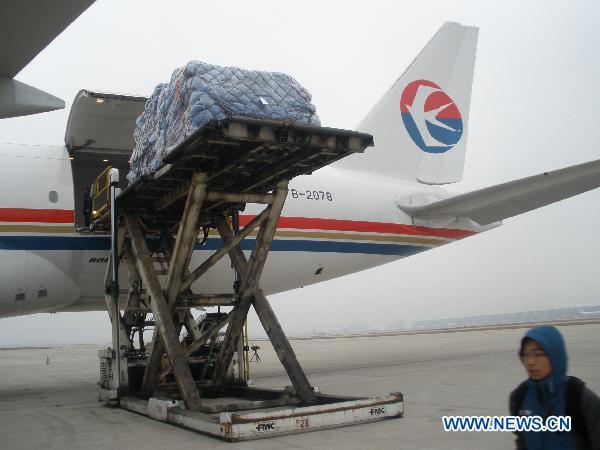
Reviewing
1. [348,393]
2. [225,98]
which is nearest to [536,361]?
[225,98]

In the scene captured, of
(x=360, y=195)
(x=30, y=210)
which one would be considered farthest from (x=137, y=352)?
(x=360, y=195)

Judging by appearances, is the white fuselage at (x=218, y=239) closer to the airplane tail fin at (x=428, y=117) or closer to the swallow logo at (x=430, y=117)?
the airplane tail fin at (x=428, y=117)

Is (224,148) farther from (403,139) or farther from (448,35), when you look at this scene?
(448,35)

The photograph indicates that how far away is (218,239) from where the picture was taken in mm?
13438

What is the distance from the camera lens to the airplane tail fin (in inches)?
680

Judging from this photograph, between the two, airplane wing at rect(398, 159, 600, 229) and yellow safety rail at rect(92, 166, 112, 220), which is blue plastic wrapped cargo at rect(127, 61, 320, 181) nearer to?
yellow safety rail at rect(92, 166, 112, 220)

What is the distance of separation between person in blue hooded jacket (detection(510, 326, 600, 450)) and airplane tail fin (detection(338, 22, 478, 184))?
13.7 m

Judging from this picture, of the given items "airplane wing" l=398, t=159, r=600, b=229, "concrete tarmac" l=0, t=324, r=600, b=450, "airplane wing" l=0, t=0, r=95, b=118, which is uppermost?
"airplane wing" l=398, t=159, r=600, b=229

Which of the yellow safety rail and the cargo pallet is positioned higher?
the yellow safety rail

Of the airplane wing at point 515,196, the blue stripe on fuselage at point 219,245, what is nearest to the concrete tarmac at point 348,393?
the blue stripe on fuselage at point 219,245

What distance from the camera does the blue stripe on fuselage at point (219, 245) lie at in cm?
1177

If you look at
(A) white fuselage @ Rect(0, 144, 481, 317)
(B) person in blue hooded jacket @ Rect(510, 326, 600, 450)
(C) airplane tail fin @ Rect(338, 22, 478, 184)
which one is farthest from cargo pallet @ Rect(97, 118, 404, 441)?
(C) airplane tail fin @ Rect(338, 22, 478, 184)

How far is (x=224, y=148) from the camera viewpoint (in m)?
7.89

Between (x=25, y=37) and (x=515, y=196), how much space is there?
11175mm
